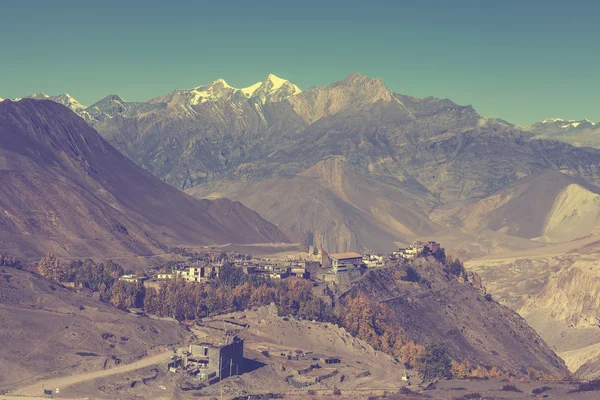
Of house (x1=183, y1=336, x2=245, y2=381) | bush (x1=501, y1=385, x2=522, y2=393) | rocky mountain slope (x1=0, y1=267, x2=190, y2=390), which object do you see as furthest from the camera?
rocky mountain slope (x1=0, y1=267, x2=190, y2=390)

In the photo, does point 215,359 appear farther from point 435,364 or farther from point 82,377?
point 435,364

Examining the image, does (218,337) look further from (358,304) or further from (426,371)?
(358,304)

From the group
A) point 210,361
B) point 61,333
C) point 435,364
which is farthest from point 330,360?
point 61,333

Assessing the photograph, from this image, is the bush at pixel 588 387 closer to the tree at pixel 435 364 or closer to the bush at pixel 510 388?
the bush at pixel 510 388

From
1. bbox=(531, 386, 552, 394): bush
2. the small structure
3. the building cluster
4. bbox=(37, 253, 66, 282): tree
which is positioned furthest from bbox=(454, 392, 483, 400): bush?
bbox=(37, 253, 66, 282): tree

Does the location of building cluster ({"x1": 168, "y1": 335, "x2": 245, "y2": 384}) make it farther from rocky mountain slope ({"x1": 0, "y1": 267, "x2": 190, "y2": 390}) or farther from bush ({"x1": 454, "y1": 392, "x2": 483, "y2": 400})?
bush ({"x1": 454, "y1": 392, "x2": 483, "y2": 400})

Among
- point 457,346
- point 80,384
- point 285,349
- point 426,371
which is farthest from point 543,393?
point 457,346
